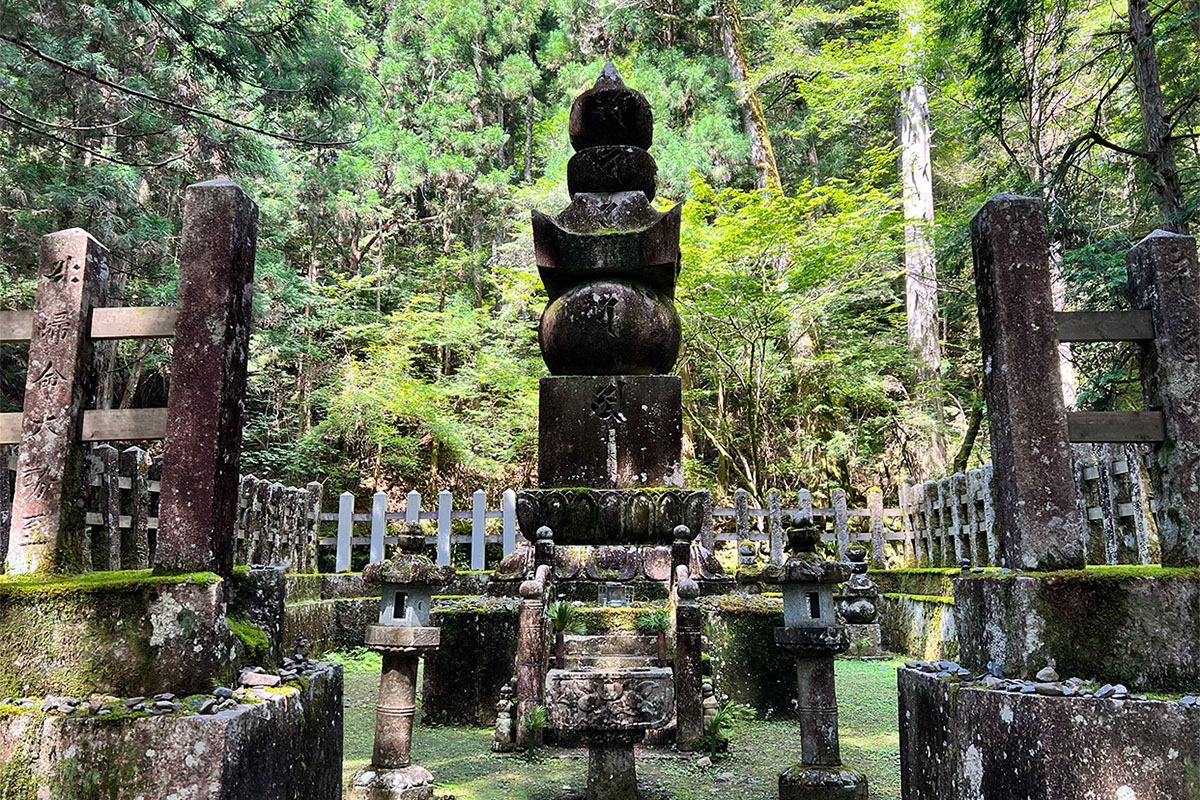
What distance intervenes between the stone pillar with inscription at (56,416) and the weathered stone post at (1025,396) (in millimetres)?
3268

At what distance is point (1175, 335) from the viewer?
261cm

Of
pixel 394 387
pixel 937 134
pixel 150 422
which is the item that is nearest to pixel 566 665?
pixel 150 422

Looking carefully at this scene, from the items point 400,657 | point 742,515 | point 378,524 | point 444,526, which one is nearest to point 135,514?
point 400,657

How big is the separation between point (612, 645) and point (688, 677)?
0.64 meters

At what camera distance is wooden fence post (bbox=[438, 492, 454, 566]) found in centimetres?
984

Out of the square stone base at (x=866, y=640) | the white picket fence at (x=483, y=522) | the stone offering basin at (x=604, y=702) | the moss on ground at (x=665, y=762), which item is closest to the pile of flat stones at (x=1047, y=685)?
the stone offering basin at (x=604, y=702)

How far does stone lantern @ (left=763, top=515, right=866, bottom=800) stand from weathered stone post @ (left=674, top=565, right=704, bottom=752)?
780mm

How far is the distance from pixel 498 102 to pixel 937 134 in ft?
31.2

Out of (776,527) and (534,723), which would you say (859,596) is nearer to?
(776,527)

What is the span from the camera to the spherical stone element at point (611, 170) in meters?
6.01

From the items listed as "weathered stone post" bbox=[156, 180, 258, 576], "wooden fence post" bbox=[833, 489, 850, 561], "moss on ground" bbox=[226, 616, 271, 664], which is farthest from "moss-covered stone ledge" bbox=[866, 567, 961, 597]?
"weathered stone post" bbox=[156, 180, 258, 576]

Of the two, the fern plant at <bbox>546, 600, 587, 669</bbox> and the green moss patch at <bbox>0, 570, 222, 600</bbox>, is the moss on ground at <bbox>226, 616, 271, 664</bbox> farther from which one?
the fern plant at <bbox>546, 600, 587, 669</bbox>

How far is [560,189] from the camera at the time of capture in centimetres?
1334

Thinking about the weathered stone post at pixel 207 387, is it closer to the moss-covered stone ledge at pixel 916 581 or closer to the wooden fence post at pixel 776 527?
the moss-covered stone ledge at pixel 916 581
